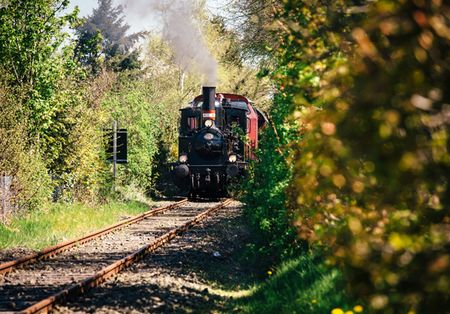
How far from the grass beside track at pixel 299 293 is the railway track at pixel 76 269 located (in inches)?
91.8

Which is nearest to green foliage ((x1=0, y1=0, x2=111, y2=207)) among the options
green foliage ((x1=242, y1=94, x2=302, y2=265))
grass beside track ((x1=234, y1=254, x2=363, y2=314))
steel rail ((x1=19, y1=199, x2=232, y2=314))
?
steel rail ((x1=19, y1=199, x2=232, y2=314))

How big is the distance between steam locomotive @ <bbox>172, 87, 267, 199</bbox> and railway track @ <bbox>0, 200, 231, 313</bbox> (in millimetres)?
8383

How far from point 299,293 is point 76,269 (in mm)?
5189

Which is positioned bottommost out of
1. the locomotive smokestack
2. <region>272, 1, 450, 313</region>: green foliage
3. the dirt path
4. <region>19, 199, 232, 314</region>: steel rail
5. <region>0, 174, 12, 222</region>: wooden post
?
the dirt path

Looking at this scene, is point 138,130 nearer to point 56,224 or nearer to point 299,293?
point 56,224


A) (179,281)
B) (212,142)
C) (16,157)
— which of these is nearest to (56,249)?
(179,281)

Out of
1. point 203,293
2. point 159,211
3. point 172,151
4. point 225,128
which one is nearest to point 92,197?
point 159,211

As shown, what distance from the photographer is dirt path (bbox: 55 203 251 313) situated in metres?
10.1

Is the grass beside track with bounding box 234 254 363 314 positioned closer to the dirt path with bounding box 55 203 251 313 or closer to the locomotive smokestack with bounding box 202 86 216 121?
the dirt path with bounding box 55 203 251 313

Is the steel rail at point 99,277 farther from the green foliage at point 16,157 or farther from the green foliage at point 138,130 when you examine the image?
the green foliage at point 138,130

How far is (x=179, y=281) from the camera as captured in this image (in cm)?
1219

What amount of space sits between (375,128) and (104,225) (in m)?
18.6

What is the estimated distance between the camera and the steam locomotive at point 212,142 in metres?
30.0

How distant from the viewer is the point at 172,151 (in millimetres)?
38469
